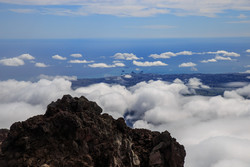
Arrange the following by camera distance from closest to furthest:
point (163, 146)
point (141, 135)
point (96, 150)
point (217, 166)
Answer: point (96, 150)
point (163, 146)
point (141, 135)
point (217, 166)

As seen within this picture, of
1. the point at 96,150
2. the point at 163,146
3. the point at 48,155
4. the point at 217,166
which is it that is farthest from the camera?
the point at 217,166

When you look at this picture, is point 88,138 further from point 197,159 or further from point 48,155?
point 197,159

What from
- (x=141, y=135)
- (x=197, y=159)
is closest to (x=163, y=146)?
(x=141, y=135)

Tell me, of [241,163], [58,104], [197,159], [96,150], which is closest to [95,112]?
[58,104]

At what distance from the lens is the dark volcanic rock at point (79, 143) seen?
31.9m

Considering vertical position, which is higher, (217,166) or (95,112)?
(95,112)

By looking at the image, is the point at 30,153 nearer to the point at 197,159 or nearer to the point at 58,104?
the point at 58,104

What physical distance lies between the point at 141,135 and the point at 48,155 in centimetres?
1546

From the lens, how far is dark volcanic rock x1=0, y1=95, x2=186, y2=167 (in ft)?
105

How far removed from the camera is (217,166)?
16712 centimetres

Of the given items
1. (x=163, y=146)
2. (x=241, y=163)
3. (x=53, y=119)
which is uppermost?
(x=53, y=119)

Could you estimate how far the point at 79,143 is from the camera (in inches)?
1332

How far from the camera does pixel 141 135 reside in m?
43.8

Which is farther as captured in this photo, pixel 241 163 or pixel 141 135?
pixel 241 163
